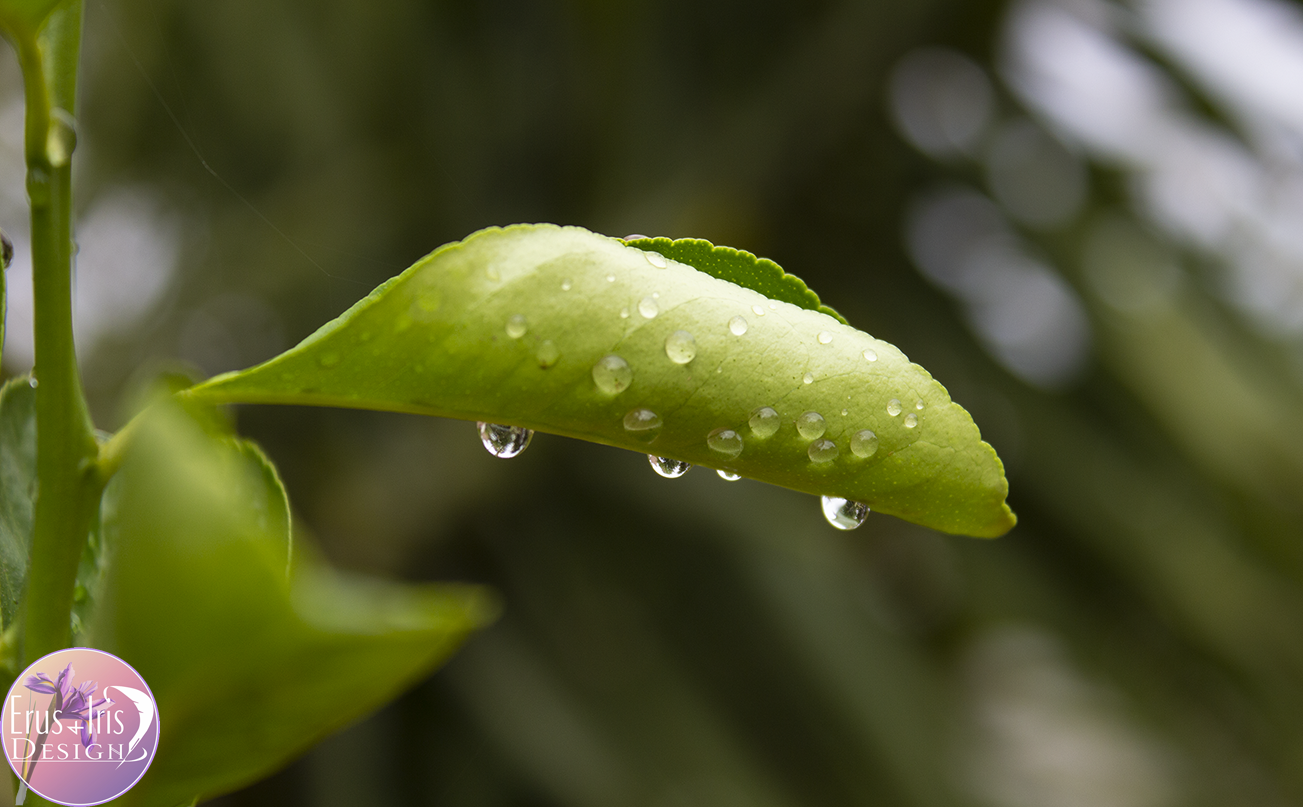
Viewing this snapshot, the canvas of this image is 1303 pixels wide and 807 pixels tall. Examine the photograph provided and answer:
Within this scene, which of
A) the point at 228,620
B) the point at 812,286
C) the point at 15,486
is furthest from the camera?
the point at 812,286

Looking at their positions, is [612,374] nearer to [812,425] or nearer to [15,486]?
[812,425]

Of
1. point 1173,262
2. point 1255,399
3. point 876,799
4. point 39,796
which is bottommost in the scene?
point 876,799

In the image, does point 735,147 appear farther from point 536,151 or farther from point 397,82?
point 397,82

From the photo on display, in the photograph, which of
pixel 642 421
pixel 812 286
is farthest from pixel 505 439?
pixel 812 286

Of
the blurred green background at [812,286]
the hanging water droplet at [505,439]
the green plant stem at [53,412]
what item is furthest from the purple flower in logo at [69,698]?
the blurred green background at [812,286]

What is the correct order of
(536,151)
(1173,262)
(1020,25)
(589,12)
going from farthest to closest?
(1173,262) → (1020,25) → (536,151) → (589,12)

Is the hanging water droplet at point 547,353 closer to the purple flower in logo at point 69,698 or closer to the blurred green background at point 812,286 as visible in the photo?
the purple flower in logo at point 69,698

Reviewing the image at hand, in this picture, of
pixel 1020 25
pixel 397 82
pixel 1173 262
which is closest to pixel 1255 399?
pixel 1173 262

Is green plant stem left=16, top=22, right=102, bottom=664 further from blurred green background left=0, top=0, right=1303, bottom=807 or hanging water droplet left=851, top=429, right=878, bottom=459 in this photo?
blurred green background left=0, top=0, right=1303, bottom=807
